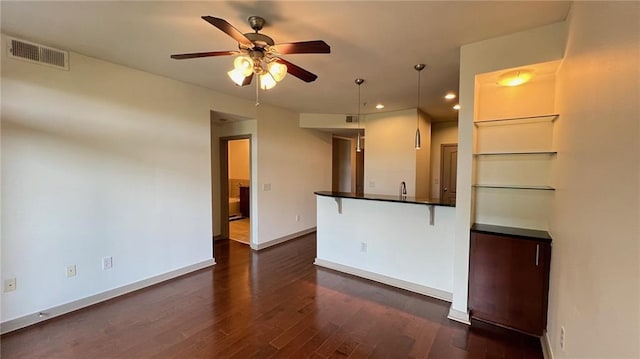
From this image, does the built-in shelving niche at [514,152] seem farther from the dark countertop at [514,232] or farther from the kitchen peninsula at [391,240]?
the kitchen peninsula at [391,240]

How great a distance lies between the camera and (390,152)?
5.13 m

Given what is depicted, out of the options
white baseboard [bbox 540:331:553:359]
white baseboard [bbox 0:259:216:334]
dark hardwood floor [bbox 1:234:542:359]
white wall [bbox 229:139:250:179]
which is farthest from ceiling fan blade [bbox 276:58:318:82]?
white wall [bbox 229:139:250:179]

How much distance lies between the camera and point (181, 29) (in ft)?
7.15

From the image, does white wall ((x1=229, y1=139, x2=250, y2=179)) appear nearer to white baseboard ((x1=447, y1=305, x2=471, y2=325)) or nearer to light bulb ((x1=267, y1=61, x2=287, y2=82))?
light bulb ((x1=267, y1=61, x2=287, y2=82))

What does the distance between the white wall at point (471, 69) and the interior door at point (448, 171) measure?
12.6 feet

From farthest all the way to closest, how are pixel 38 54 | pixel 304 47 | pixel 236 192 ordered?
pixel 236 192 < pixel 38 54 < pixel 304 47

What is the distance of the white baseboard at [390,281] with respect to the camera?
9.86 ft

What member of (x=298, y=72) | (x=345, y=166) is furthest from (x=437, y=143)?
(x=298, y=72)

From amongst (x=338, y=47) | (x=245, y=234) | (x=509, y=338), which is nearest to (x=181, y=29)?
(x=338, y=47)

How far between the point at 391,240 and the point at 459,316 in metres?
1.05

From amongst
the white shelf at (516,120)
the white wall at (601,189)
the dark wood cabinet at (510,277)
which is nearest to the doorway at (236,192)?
the dark wood cabinet at (510,277)

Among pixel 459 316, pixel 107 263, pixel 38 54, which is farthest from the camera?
pixel 107 263

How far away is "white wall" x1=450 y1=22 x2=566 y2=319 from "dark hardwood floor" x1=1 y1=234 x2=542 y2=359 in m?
0.44

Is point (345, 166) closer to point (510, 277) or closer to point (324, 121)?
point (324, 121)
